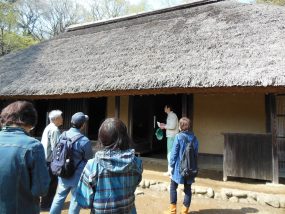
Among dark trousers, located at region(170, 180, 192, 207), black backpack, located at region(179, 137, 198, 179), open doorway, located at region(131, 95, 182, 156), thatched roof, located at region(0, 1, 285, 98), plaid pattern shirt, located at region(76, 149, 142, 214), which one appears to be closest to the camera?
plaid pattern shirt, located at region(76, 149, 142, 214)

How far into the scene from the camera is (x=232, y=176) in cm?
646

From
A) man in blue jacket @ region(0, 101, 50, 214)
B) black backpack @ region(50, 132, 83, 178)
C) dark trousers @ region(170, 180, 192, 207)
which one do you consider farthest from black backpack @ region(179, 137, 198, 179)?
man in blue jacket @ region(0, 101, 50, 214)

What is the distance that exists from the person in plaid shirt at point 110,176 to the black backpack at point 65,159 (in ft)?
3.79

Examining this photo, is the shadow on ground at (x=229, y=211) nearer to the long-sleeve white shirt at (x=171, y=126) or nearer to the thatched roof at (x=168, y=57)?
the thatched roof at (x=168, y=57)

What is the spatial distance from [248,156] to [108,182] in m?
4.84

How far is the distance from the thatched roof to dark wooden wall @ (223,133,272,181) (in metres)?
1.25

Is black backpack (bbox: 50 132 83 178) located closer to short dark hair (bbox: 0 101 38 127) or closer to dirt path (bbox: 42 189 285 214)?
short dark hair (bbox: 0 101 38 127)

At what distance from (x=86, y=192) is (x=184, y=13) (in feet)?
30.5

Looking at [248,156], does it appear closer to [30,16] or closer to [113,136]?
[113,136]

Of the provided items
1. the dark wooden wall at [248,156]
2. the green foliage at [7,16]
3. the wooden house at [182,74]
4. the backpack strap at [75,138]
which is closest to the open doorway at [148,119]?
the wooden house at [182,74]

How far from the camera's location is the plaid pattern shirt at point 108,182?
2232 mm

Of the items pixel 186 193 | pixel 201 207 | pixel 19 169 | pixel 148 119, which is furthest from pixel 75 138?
pixel 148 119

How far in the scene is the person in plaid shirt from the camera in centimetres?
223

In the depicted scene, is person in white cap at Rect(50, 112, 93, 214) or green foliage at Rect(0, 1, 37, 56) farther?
green foliage at Rect(0, 1, 37, 56)
